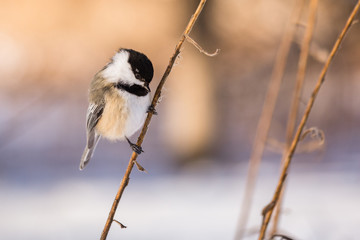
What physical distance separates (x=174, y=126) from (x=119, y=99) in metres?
5.49

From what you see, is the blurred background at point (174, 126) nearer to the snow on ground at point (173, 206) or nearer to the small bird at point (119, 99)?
the snow on ground at point (173, 206)

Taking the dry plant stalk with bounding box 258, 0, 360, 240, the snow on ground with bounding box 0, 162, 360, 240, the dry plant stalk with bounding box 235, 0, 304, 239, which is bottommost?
the dry plant stalk with bounding box 258, 0, 360, 240

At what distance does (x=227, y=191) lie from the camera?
5.52 meters

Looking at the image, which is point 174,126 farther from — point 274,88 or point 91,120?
point 274,88

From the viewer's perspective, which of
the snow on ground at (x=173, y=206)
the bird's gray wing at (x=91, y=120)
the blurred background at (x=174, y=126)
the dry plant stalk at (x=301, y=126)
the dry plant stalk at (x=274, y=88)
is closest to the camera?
the dry plant stalk at (x=301, y=126)

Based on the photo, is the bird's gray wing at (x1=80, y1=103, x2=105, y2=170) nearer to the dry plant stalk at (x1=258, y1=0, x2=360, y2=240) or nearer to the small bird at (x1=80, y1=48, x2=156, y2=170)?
the small bird at (x1=80, y1=48, x2=156, y2=170)

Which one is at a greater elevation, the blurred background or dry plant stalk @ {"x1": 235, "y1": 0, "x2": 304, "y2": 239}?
the blurred background

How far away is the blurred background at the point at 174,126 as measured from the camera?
14.6 ft

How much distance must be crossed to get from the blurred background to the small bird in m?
2.03

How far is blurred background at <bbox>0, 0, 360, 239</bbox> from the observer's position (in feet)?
14.6

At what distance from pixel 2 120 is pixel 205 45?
4.84 m

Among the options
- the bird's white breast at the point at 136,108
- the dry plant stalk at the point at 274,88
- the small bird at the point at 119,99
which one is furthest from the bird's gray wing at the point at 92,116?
the dry plant stalk at the point at 274,88

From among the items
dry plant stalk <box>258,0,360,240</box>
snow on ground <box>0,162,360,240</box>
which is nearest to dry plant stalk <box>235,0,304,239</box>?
dry plant stalk <box>258,0,360,240</box>

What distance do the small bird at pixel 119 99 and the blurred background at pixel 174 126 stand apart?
6.67 feet
